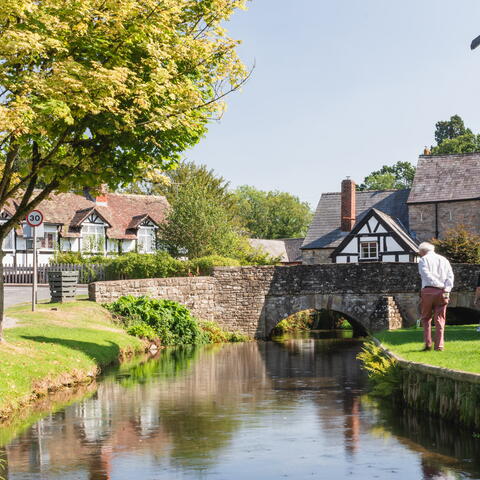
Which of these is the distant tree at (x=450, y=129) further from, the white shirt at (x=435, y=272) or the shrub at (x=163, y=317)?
the white shirt at (x=435, y=272)

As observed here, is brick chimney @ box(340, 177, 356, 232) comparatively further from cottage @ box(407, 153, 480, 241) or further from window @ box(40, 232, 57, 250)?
window @ box(40, 232, 57, 250)

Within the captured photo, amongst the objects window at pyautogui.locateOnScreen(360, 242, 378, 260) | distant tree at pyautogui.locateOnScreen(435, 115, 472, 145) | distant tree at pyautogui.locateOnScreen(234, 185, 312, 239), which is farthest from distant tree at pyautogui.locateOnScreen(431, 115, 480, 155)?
window at pyautogui.locateOnScreen(360, 242, 378, 260)

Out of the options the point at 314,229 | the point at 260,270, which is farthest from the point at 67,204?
the point at 260,270

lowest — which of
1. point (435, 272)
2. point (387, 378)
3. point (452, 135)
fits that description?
point (387, 378)

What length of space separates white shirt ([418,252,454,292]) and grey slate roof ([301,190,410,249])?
38899mm

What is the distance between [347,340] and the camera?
35.0m

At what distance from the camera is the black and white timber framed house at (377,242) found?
49.4 m

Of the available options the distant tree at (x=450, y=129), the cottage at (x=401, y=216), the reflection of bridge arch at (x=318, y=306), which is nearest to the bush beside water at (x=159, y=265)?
the reflection of bridge arch at (x=318, y=306)

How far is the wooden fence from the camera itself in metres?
43.7

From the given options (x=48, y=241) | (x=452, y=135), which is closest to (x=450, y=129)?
(x=452, y=135)

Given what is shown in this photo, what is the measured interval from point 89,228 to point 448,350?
1935 inches

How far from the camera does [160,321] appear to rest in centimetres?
3055

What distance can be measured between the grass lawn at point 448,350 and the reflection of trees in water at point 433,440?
2.97 ft

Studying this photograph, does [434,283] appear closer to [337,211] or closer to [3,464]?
[3,464]
